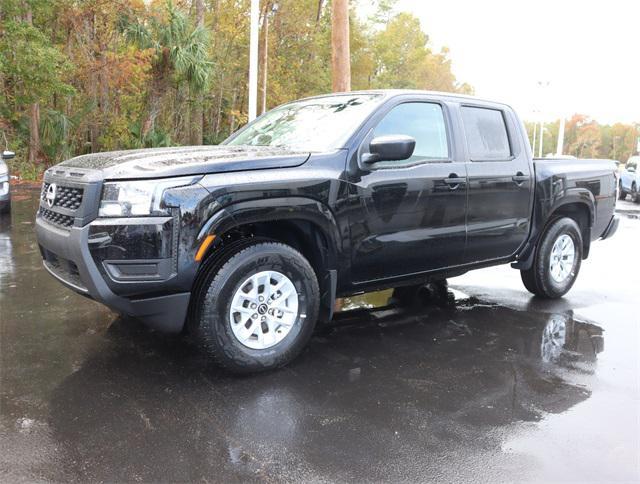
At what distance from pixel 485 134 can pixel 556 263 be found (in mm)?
1706

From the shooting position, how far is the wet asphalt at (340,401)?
2.76m

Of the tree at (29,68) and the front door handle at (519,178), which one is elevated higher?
the tree at (29,68)

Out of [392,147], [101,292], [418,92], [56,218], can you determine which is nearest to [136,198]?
[101,292]

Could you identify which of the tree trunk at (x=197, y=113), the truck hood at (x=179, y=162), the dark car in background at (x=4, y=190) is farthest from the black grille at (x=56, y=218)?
the tree trunk at (x=197, y=113)

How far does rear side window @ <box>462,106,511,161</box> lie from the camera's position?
493 cm

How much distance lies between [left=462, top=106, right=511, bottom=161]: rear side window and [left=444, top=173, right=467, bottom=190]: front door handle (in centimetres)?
31

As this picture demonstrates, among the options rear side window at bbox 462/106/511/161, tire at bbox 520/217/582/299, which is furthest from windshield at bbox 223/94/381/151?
tire at bbox 520/217/582/299

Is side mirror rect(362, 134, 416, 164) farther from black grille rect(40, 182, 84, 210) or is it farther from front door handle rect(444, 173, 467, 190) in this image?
black grille rect(40, 182, 84, 210)

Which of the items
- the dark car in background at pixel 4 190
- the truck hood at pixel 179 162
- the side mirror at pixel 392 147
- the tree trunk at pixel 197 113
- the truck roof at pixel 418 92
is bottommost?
the dark car in background at pixel 4 190

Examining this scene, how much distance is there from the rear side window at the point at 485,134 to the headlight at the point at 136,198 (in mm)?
2666

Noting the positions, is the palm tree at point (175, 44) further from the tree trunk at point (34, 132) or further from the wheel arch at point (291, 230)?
the wheel arch at point (291, 230)

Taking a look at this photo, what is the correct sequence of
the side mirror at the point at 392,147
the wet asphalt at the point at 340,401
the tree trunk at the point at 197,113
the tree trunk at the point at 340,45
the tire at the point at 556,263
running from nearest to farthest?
the wet asphalt at the point at 340,401 → the side mirror at the point at 392,147 → the tire at the point at 556,263 → the tree trunk at the point at 340,45 → the tree trunk at the point at 197,113

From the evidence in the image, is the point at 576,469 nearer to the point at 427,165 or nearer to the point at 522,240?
the point at 427,165

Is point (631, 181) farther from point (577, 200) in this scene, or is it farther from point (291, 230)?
point (291, 230)
